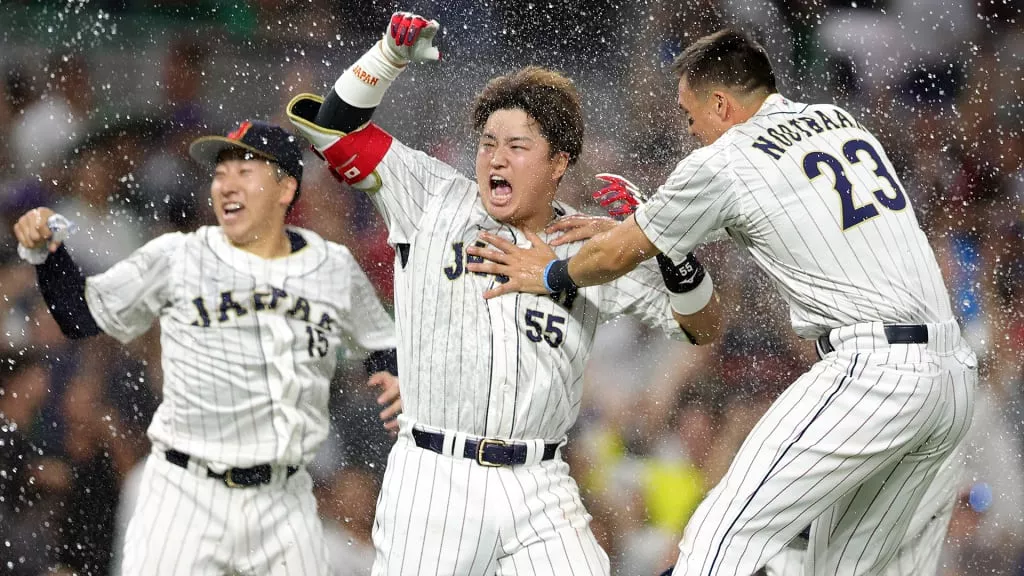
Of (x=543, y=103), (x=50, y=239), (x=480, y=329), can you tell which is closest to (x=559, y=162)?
(x=543, y=103)

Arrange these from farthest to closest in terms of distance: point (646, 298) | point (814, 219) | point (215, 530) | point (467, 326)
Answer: point (215, 530), point (646, 298), point (467, 326), point (814, 219)

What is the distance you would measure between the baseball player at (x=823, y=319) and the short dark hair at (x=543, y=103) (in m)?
0.36

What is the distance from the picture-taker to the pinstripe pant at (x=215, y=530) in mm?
3805

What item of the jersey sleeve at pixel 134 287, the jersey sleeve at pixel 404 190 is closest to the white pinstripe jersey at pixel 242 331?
the jersey sleeve at pixel 134 287

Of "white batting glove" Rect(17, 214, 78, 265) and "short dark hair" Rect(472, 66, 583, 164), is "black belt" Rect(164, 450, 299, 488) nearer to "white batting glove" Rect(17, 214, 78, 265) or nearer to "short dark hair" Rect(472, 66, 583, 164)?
"white batting glove" Rect(17, 214, 78, 265)

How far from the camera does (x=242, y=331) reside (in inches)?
161

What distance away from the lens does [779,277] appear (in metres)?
3.01

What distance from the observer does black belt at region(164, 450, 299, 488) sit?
390 cm

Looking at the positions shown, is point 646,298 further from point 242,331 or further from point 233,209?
point 233,209

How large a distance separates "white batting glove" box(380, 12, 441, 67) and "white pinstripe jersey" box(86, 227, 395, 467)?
46.9 inches

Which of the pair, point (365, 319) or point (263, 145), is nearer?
point (365, 319)

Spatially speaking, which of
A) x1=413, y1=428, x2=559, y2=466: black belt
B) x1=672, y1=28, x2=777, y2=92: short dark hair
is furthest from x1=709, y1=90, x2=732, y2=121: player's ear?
x1=413, y1=428, x2=559, y2=466: black belt

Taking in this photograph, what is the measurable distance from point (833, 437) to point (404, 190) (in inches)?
50.1

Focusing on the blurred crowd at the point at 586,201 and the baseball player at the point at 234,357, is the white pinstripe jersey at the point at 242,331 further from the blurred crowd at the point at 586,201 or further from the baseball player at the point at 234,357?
the blurred crowd at the point at 586,201
